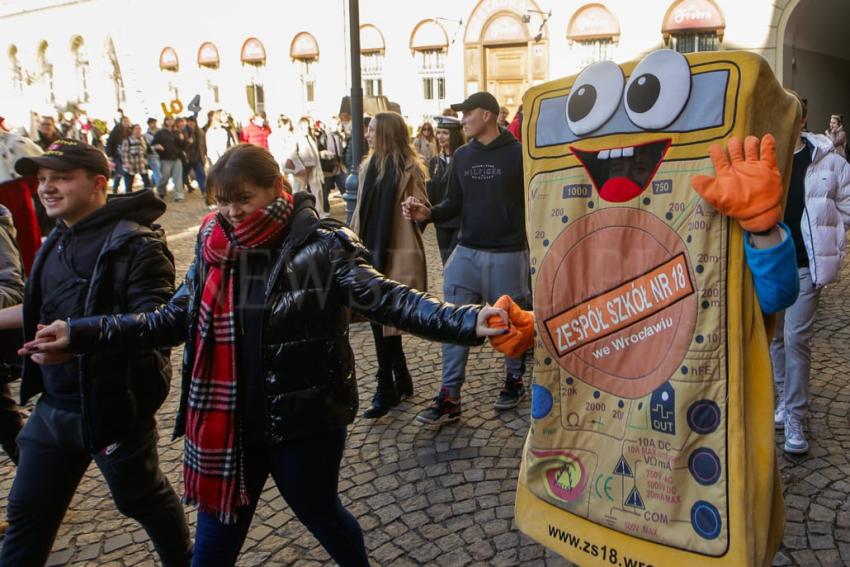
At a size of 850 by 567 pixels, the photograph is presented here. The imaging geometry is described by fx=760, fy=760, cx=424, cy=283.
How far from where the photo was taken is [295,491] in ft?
7.61

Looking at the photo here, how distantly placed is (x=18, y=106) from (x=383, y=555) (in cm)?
3698

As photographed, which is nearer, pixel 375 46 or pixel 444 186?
pixel 444 186

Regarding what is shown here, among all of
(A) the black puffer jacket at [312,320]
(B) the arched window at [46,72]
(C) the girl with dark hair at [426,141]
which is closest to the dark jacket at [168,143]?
(C) the girl with dark hair at [426,141]

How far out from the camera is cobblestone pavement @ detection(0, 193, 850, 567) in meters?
3.06

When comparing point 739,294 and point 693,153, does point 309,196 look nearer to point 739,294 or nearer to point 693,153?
point 693,153

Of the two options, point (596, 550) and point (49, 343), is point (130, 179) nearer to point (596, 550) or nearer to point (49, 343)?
point (49, 343)

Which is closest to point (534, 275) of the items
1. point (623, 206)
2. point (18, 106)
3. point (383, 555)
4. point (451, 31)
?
point (623, 206)

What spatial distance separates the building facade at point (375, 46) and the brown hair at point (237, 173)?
54.2ft

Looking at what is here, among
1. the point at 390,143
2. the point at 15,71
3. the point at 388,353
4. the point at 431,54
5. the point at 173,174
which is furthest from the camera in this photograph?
the point at 15,71

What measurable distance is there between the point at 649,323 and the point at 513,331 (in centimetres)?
44

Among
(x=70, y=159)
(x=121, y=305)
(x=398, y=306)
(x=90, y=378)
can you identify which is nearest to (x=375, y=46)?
(x=70, y=159)

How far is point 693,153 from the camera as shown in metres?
2.07

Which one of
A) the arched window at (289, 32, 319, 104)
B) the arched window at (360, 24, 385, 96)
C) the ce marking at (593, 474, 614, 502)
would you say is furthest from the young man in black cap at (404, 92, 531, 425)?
the arched window at (289, 32, 319, 104)

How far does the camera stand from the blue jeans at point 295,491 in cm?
230
